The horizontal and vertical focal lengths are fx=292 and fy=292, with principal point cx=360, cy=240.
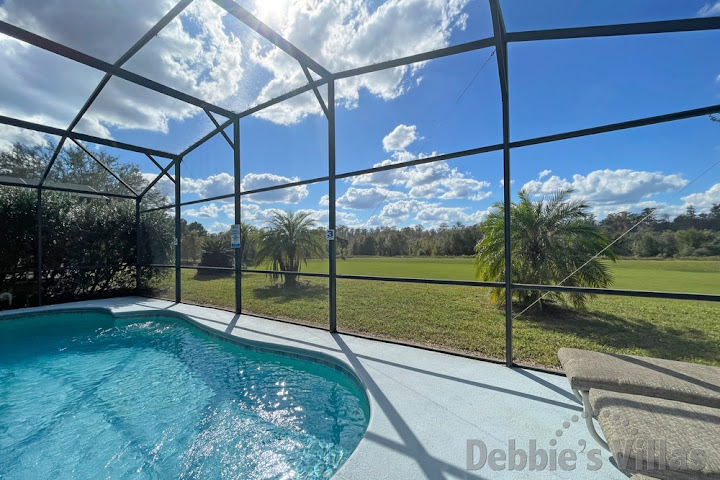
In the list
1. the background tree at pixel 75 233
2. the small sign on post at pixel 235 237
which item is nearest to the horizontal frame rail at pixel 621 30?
the small sign on post at pixel 235 237

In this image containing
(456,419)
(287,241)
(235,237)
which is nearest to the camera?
(456,419)

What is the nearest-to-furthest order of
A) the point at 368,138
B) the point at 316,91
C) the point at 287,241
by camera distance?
the point at 316,91
the point at 368,138
the point at 287,241

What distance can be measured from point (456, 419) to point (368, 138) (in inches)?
163

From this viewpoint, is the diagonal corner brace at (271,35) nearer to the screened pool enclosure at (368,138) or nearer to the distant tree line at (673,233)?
the screened pool enclosure at (368,138)

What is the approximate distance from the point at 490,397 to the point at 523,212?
386cm

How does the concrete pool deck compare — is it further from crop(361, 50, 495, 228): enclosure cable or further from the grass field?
crop(361, 50, 495, 228): enclosure cable

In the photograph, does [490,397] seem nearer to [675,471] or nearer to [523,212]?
[675,471]

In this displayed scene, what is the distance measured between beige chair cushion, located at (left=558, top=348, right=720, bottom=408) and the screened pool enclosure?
2.33 feet

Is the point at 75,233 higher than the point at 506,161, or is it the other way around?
the point at 506,161

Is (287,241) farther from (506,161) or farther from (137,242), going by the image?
(506,161)

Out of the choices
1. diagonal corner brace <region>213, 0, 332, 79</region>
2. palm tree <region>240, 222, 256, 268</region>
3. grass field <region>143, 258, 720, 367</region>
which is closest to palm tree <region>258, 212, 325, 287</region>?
palm tree <region>240, 222, 256, 268</region>

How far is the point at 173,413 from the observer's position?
2.89 metres

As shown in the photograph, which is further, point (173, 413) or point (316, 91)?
point (316, 91)

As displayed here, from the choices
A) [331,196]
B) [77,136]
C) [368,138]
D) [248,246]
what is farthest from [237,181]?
[77,136]
